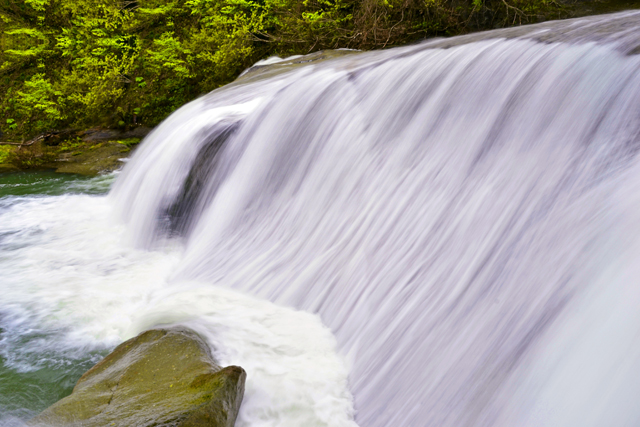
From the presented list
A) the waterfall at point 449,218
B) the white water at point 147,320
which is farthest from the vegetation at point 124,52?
the white water at point 147,320

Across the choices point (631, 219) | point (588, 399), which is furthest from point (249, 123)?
point (588, 399)

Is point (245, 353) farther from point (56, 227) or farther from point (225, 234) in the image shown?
point (56, 227)

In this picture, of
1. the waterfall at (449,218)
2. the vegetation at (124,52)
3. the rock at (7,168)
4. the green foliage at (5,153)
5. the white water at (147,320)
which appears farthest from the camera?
the vegetation at (124,52)

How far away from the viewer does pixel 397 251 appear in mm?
2824

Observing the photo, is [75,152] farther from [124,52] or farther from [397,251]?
[397,251]

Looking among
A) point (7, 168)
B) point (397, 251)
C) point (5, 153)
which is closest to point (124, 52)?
point (5, 153)

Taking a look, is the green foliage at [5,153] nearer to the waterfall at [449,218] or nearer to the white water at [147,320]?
the white water at [147,320]

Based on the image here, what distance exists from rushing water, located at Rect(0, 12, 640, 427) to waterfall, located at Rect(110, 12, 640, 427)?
0.01 m

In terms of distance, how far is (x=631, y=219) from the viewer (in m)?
1.91

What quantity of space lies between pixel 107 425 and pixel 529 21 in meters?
6.91

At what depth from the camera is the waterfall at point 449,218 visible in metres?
1.84

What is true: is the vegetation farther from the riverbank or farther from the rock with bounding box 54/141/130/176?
the rock with bounding box 54/141/130/176

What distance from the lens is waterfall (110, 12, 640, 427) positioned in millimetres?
1844

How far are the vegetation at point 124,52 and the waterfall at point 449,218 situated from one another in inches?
173
